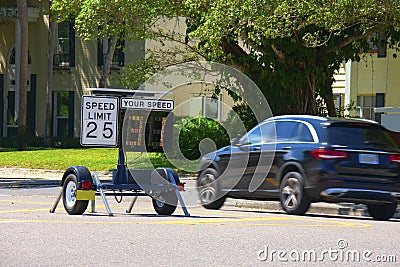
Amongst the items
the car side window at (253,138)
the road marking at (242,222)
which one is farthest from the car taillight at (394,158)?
the car side window at (253,138)

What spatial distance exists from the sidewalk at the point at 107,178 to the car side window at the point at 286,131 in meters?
1.74

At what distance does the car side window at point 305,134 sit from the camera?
56.7ft

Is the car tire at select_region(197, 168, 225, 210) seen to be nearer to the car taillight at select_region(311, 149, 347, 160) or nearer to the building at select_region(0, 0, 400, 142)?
the car taillight at select_region(311, 149, 347, 160)

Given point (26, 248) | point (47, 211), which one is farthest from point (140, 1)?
point (26, 248)

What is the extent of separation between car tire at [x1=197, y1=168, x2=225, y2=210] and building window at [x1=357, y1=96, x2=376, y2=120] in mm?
20021

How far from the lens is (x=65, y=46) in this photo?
47.5 meters

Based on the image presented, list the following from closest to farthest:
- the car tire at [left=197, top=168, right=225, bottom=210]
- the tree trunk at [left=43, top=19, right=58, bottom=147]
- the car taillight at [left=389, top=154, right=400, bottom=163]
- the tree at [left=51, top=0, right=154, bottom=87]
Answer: the car taillight at [left=389, top=154, right=400, bottom=163] → the car tire at [left=197, top=168, right=225, bottom=210] → the tree at [left=51, top=0, right=154, bottom=87] → the tree trunk at [left=43, top=19, right=58, bottom=147]

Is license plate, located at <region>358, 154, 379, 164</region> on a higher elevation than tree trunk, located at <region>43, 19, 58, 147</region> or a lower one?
lower

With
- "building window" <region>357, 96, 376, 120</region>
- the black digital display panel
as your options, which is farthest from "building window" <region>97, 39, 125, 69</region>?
the black digital display panel

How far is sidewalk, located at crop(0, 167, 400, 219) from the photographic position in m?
18.6

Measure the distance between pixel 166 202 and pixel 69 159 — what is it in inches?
761

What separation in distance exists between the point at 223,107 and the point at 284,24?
1805cm

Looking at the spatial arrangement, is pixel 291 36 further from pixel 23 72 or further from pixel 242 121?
pixel 23 72

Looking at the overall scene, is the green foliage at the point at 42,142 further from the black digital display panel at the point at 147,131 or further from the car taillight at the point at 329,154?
the car taillight at the point at 329,154
